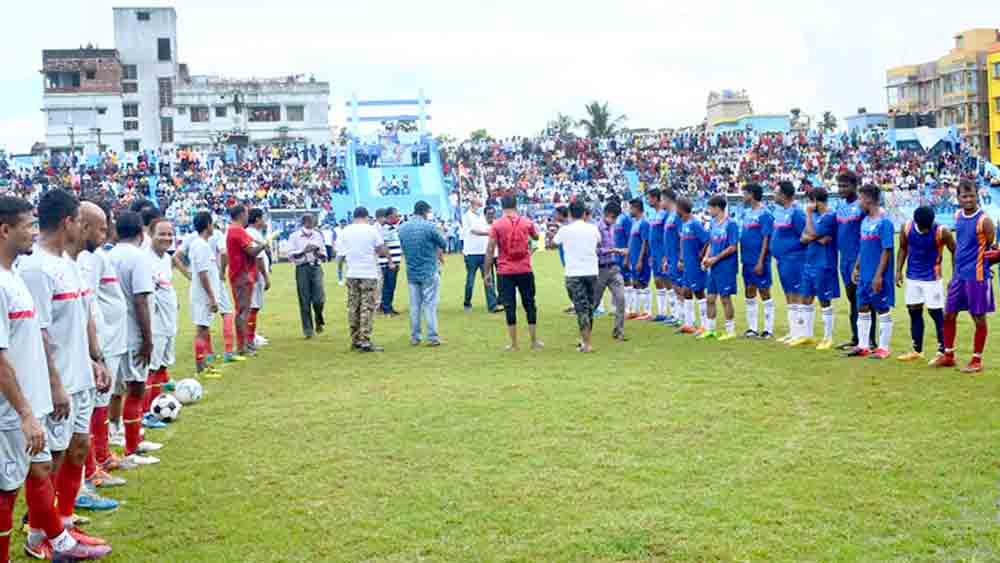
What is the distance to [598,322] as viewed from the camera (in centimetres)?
1681

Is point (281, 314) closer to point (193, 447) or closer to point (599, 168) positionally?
point (193, 447)

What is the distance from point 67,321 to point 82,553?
1317mm

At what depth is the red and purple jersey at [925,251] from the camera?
10766 millimetres

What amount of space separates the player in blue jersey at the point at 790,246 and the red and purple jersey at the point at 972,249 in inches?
92.3

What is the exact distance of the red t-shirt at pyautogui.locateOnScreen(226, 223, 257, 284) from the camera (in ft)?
44.1

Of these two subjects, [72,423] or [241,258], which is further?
[241,258]

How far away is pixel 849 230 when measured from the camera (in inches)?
467

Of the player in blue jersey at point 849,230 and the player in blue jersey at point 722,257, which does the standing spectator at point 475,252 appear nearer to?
the player in blue jersey at point 722,257

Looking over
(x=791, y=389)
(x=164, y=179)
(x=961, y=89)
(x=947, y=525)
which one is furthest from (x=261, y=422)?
(x=961, y=89)

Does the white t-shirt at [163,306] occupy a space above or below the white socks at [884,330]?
above

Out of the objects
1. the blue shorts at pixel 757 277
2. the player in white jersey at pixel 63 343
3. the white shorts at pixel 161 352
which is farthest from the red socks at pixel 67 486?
the blue shorts at pixel 757 277

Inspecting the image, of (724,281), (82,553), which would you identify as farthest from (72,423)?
(724,281)

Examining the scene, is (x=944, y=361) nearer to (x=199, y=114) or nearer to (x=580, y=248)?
(x=580, y=248)

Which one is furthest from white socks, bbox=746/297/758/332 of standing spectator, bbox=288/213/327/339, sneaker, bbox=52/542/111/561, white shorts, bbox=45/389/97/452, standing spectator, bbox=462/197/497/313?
sneaker, bbox=52/542/111/561
